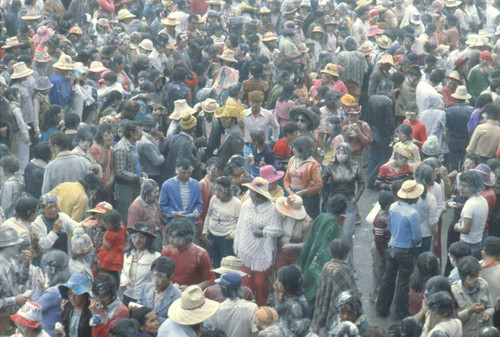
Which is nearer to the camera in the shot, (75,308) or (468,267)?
(75,308)

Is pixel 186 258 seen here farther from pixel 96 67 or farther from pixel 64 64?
pixel 96 67

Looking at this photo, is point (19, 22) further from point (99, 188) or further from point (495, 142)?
point (495, 142)

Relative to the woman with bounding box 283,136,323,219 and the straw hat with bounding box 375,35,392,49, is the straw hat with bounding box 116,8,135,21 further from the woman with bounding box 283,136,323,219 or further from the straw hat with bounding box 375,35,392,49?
the woman with bounding box 283,136,323,219

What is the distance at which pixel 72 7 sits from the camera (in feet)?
66.7

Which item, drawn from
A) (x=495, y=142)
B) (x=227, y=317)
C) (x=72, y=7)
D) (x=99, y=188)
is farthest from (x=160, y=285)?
(x=72, y=7)

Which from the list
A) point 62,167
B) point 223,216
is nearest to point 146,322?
point 223,216

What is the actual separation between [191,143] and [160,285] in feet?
13.1

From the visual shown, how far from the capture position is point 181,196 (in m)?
10.9

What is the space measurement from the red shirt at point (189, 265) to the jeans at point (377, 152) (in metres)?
5.75

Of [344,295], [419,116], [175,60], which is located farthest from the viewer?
[175,60]

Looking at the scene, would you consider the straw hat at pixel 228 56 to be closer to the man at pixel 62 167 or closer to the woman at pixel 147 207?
the man at pixel 62 167

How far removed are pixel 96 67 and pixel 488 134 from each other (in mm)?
6385

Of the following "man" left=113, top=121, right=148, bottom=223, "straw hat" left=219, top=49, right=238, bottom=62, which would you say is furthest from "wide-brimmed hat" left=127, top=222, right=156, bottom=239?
"straw hat" left=219, top=49, right=238, bottom=62

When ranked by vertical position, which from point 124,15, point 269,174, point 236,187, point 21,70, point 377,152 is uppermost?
point 269,174
